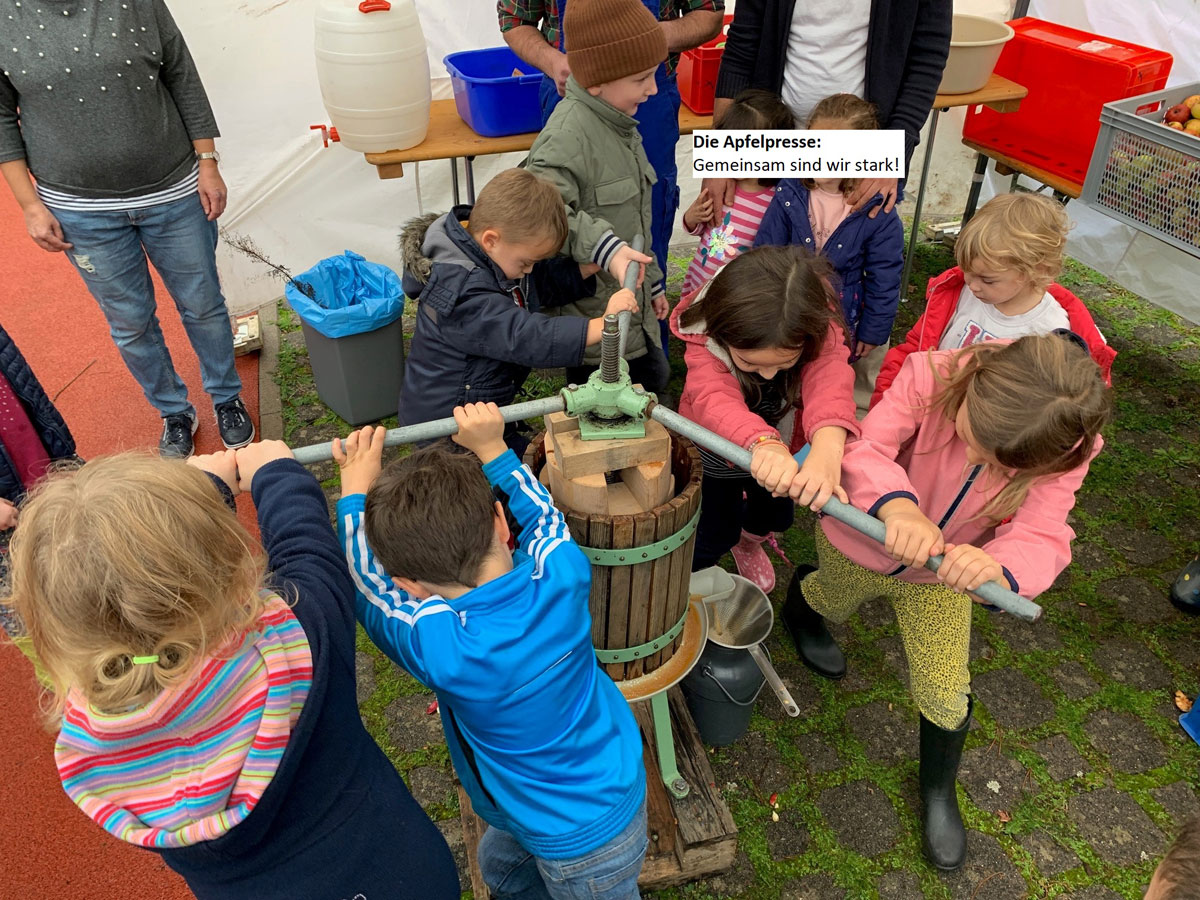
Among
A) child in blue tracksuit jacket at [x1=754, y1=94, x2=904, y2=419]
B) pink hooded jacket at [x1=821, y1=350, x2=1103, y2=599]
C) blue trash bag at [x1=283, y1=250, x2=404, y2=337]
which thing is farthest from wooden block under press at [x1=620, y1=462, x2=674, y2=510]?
blue trash bag at [x1=283, y1=250, x2=404, y2=337]

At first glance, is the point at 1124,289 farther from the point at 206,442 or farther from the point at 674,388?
the point at 206,442

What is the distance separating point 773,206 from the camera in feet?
10.3

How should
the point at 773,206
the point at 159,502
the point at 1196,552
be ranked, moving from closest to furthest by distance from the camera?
the point at 159,502 < the point at 773,206 < the point at 1196,552

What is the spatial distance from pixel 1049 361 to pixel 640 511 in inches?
40.4

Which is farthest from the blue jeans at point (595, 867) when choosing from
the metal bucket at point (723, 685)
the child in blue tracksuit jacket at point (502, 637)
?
the metal bucket at point (723, 685)

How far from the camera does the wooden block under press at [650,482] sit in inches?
80.3

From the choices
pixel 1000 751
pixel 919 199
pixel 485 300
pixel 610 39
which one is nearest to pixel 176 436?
pixel 485 300

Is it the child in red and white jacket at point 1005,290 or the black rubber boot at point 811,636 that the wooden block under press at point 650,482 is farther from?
the black rubber boot at point 811,636

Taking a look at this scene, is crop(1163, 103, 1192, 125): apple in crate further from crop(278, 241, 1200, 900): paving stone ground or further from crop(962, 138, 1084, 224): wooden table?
crop(278, 241, 1200, 900): paving stone ground

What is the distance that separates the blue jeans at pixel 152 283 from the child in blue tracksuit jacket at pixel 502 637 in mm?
2343

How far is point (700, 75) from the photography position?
183 inches

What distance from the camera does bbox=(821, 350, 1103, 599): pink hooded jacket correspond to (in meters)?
2.01

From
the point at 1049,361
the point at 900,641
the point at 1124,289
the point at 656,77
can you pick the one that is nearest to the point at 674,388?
the point at 656,77

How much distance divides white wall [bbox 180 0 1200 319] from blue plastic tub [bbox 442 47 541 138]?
50cm
